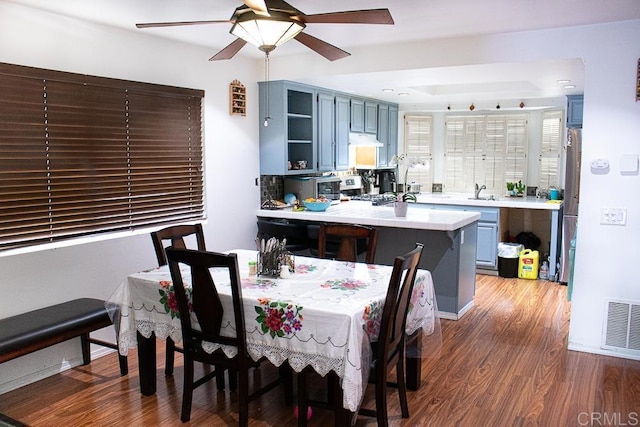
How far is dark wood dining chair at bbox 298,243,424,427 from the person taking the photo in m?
2.67

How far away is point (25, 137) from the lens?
3.48 m

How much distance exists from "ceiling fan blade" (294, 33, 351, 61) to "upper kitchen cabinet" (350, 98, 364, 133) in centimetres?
343

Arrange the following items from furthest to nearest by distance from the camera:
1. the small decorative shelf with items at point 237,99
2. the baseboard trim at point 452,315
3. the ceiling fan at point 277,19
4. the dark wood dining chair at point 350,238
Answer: the small decorative shelf with items at point 237,99 < the baseboard trim at point 452,315 < the dark wood dining chair at point 350,238 < the ceiling fan at point 277,19

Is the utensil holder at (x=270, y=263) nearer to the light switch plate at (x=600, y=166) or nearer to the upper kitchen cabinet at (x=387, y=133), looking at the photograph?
the light switch plate at (x=600, y=166)

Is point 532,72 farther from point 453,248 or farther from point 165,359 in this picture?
point 165,359

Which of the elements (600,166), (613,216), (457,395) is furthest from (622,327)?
(457,395)

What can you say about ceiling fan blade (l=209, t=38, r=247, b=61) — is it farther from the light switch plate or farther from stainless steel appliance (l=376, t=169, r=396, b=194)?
stainless steel appliance (l=376, t=169, r=396, b=194)

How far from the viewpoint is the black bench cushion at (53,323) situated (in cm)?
313

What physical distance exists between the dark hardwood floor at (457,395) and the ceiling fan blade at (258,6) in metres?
2.18

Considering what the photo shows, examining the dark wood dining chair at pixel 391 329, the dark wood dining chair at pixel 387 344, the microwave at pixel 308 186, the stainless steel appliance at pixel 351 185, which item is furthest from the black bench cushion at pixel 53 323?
the stainless steel appliance at pixel 351 185

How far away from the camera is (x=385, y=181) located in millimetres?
7973

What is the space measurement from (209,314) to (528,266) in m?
4.70

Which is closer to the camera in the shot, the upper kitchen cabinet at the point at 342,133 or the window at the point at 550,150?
the upper kitchen cabinet at the point at 342,133

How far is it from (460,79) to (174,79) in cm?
264
